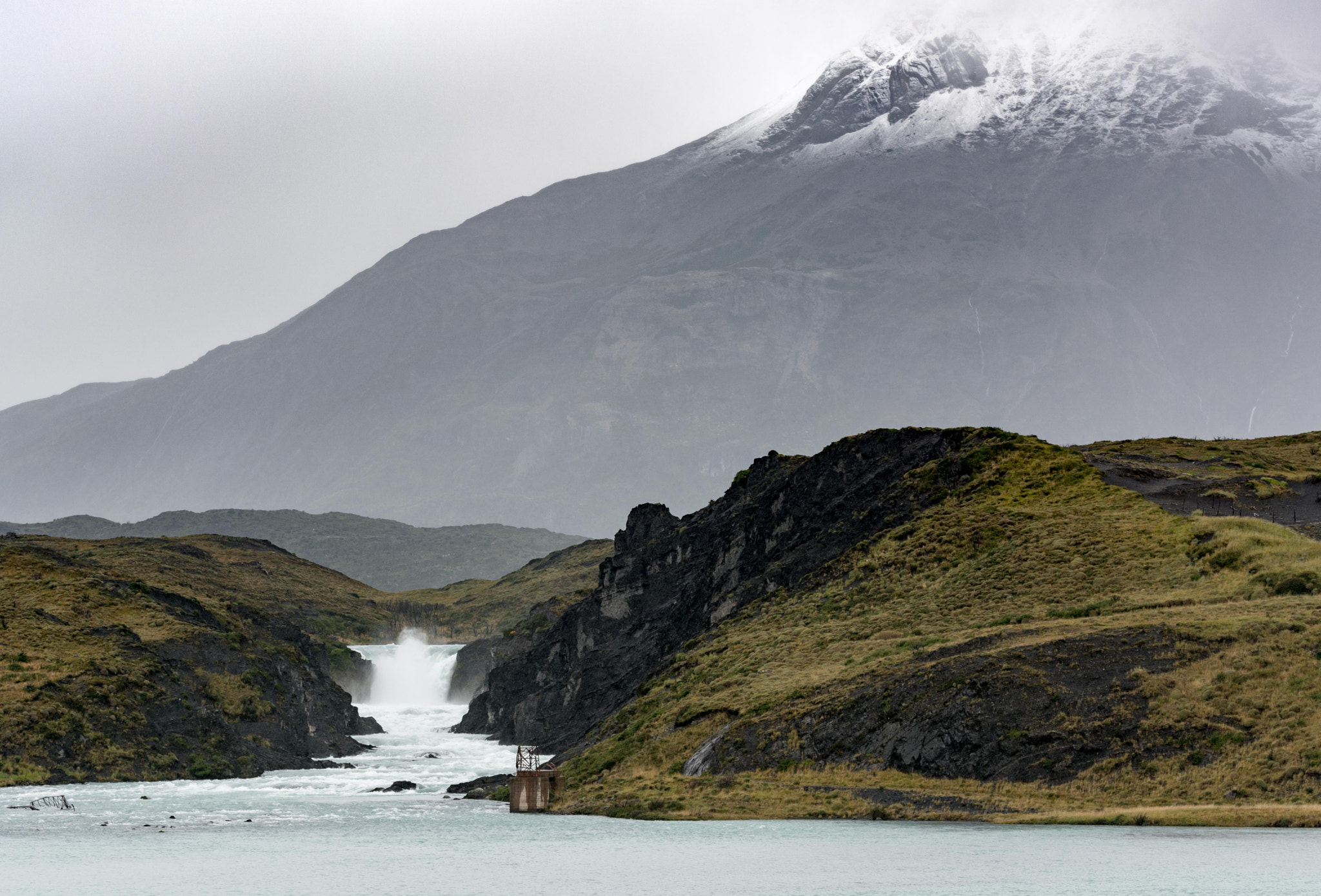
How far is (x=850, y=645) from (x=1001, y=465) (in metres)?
27.6

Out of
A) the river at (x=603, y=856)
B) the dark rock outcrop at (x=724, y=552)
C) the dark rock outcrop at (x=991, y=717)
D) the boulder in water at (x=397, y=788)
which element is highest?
the dark rock outcrop at (x=724, y=552)

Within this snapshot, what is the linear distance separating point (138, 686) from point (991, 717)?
66.5m

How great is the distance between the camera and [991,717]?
62.0 m

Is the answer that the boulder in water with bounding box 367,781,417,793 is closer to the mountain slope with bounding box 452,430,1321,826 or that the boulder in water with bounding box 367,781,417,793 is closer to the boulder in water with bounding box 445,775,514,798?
the boulder in water with bounding box 445,775,514,798

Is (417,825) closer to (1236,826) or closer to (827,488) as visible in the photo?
(1236,826)

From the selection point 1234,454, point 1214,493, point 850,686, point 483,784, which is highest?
point 1234,454

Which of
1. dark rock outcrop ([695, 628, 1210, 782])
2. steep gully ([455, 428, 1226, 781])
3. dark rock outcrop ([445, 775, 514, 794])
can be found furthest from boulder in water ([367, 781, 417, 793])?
dark rock outcrop ([695, 628, 1210, 782])

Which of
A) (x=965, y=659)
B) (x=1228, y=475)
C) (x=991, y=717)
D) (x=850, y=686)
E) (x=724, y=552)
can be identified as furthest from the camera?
(x=724, y=552)

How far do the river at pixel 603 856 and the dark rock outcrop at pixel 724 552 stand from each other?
3697cm

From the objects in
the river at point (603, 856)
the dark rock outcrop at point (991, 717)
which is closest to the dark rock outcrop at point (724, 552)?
the dark rock outcrop at point (991, 717)

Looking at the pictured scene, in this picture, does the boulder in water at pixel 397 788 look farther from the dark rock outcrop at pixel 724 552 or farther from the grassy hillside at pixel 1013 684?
Result: the grassy hillside at pixel 1013 684

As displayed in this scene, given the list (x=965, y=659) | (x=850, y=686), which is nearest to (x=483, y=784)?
(x=850, y=686)

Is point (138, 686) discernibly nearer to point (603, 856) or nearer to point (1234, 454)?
point (603, 856)

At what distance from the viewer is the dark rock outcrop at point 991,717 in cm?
5900
